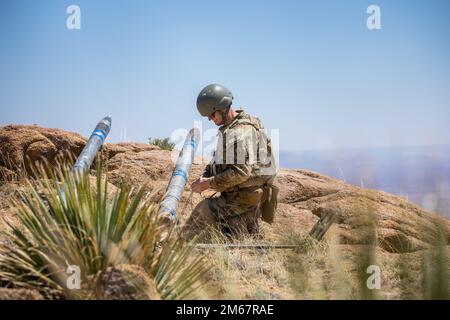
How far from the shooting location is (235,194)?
7.40m

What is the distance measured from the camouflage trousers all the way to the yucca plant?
3.13 m

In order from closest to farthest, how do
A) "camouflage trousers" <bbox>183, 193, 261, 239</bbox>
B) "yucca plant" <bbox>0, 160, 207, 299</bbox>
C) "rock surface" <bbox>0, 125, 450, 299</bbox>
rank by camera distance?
"yucca plant" <bbox>0, 160, 207, 299</bbox>
"camouflage trousers" <bbox>183, 193, 261, 239</bbox>
"rock surface" <bbox>0, 125, 450, 299</bbox>

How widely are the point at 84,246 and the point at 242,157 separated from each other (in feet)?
11.6

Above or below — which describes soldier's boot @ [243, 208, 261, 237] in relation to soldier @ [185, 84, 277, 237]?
below

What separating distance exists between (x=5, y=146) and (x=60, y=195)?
7558 mm

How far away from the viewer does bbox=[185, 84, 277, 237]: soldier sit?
708 centimetres

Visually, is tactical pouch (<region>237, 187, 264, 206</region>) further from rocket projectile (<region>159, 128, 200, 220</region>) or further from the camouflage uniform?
rocket projectile (<region>159, 128, 200, 220</region>)

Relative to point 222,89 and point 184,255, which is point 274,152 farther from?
point 184,255

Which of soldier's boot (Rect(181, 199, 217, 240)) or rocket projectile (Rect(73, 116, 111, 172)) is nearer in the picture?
soldier's boot (Rect(181, 199, 217, 240))

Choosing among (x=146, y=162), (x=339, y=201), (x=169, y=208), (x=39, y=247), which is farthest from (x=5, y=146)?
(x=39, y=247)

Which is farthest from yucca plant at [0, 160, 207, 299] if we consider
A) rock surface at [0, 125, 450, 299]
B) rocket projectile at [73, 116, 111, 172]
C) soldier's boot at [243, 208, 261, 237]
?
rocket projectile at [73, 116, 111, 172]

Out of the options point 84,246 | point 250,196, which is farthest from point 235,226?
point 84,246

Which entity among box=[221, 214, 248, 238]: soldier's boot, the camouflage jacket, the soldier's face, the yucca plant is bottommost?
box=[221, 214, 248, 238]: soldier's boot

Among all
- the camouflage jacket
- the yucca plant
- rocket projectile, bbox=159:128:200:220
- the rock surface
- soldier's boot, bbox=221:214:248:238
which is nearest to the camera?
the yucca plant
